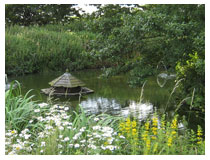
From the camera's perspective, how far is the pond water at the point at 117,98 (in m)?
6.40

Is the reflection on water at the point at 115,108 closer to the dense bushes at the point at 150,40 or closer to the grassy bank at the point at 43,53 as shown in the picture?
the dense bushes at the point at 150,40

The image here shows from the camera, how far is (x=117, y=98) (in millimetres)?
7910

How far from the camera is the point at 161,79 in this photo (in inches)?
425

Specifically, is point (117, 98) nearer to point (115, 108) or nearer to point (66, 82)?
point (115, 108)

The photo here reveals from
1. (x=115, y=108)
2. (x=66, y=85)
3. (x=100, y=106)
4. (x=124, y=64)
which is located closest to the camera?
(x=115, y=108)

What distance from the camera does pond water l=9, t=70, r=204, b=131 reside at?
640 centimetres

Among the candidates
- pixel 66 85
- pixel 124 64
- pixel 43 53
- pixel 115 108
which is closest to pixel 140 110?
pixel 115 108

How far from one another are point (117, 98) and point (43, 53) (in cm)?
647

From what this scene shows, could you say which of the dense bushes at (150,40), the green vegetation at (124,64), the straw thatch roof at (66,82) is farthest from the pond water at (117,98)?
the dense bushes at (150,40)

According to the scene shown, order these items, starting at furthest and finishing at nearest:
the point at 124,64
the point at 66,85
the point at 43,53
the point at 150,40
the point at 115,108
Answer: the point at 43,53, the point at 66,85, the point at 124,64, the point at 115,108, the point at 150,40

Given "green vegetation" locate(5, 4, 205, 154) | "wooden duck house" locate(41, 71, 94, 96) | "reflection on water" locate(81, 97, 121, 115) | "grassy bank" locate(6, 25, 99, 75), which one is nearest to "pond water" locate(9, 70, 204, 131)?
"reflection on water" locate(81, 97, 121, 115)

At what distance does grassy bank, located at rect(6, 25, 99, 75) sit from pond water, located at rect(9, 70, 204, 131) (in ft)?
3.67

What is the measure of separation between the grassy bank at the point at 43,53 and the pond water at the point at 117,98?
1.12m

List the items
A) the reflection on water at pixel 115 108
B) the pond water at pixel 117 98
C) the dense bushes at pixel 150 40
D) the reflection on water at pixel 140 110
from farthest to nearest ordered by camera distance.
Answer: the pond water at pixel 117 98
the reflection on water at pixel 115 108
the reflection on water at pixel 140 110
the dense bushes at pixel 150 40
